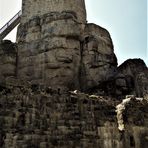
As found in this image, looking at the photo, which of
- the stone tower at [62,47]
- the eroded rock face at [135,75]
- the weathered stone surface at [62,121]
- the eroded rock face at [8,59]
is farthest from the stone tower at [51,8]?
the weathered stone surface at [62,121]

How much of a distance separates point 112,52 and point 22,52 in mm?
7609

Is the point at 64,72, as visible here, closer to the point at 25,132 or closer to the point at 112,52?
the point at 112,52

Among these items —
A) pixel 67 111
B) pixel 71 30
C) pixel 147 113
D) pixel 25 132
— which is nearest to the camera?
pixel 25 132

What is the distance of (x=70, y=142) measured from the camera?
1633cm

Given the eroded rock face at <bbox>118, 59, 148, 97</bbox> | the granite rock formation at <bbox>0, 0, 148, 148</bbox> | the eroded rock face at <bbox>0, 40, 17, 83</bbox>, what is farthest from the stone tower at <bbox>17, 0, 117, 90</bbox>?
the eroded rock face at <bbox>118, 59, 148, 97</bbox>

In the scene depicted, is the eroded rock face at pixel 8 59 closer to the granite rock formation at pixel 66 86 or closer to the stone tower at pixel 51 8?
the granite rock formation at pixel 66 86

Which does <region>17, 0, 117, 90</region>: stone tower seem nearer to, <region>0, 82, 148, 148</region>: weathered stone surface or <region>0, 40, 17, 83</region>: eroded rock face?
<region>0, 40, 17, 83</region>: eroded rock face

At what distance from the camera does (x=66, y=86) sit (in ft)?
90.2

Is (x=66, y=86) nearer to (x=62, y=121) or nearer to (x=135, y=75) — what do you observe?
(x=135, y=75)

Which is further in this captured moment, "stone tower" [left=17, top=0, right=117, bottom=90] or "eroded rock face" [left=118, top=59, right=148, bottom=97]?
"stone tower" [left=17, top=0, right=117, bottom=90]

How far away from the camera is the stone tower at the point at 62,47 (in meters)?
28.3

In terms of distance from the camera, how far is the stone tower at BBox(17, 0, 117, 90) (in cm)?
2834

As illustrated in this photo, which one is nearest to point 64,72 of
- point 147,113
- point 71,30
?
point 71,30

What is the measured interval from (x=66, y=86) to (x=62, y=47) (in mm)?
3493
